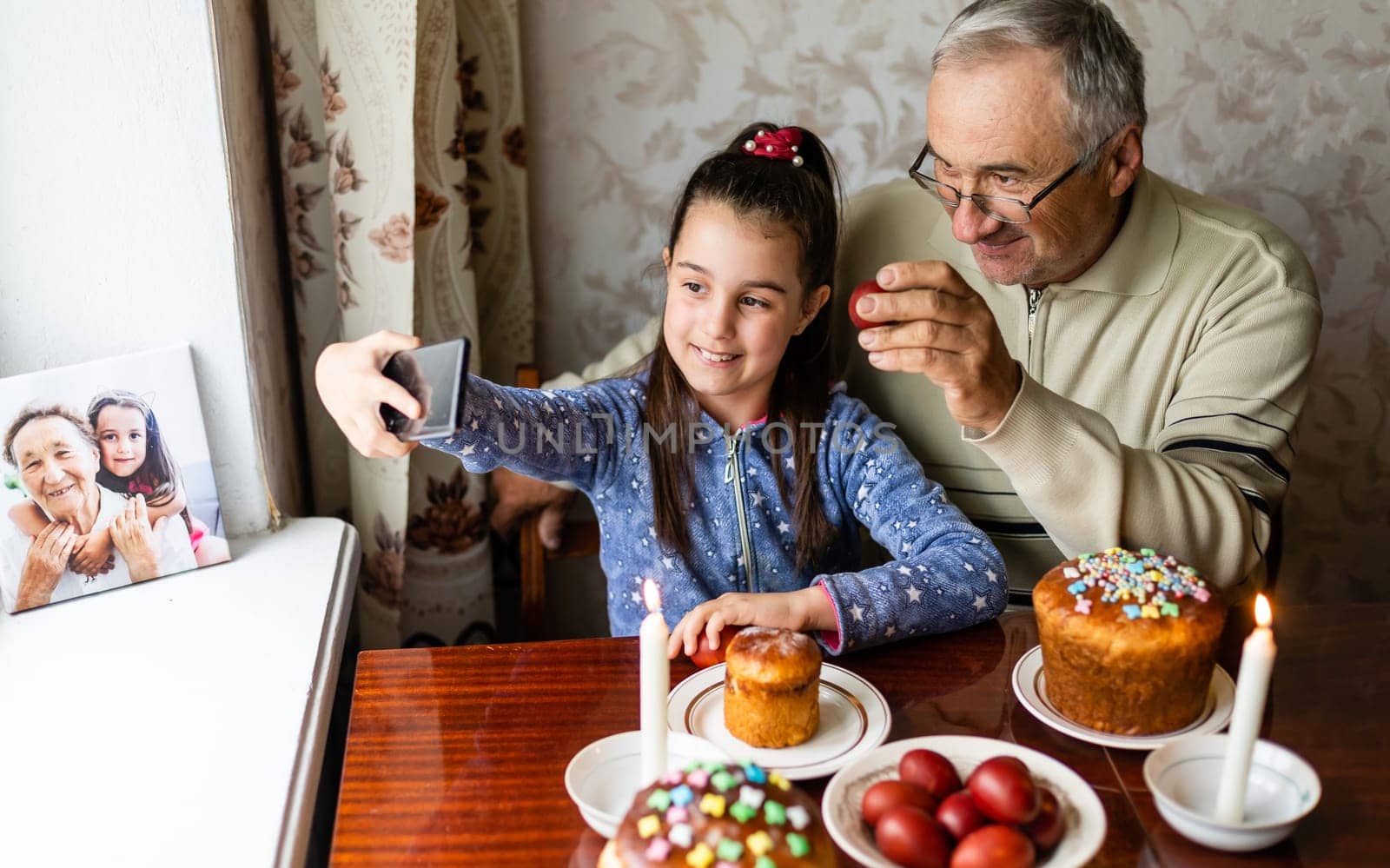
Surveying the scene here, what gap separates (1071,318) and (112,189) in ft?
4.21

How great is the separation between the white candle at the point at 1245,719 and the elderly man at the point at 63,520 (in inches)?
49.2

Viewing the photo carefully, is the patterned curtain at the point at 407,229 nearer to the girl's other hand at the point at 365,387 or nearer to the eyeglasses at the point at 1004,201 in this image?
the girl's other hand at the point at 365,387

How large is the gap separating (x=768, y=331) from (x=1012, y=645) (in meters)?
0.49

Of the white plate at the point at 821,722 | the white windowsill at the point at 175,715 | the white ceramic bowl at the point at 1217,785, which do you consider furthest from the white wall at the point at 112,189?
the white ceramic bowl at the point at 1217,785

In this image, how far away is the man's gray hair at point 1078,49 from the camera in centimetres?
146

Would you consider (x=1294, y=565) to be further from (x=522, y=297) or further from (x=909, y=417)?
(x=522, y=297)

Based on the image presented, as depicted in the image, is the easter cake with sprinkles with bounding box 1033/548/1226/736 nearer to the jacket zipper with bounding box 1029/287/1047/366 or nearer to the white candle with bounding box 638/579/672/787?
the white candle with bounding box 638/579/672/787

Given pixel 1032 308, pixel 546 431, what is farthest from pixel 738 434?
pixel 1032 308

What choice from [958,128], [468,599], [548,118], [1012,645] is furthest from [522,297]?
[1012,645]

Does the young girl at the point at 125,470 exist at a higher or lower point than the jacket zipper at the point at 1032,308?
lower

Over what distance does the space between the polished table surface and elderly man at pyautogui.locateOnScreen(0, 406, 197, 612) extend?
426 millimetres

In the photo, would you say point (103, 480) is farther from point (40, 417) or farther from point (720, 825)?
point (720, 825)

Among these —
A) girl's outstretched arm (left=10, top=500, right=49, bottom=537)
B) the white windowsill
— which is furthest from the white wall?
the white windowsill

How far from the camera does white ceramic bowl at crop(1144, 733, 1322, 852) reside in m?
0.92
